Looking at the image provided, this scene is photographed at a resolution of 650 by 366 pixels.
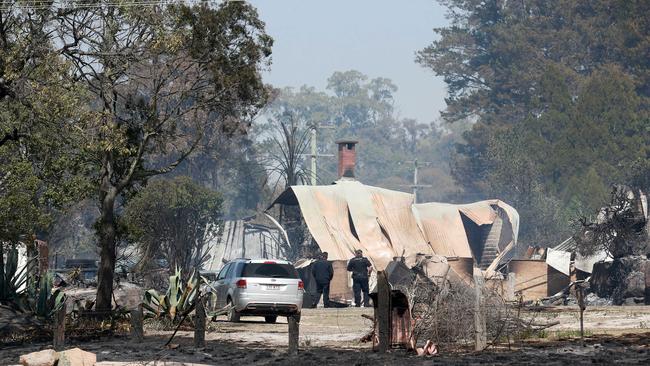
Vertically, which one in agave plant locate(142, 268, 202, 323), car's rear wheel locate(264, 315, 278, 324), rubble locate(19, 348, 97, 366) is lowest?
rubble locate(19, 348, 97, 366)

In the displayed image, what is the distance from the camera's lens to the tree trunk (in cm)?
3023

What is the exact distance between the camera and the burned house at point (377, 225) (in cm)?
5134

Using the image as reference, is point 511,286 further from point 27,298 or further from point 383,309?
point 383,309

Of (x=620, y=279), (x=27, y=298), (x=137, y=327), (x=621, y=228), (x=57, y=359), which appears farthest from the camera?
(x=621, y=228)

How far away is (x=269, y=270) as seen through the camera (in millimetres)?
31250

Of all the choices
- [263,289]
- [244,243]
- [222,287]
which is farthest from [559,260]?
[244,243]

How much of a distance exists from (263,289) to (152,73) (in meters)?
5.94

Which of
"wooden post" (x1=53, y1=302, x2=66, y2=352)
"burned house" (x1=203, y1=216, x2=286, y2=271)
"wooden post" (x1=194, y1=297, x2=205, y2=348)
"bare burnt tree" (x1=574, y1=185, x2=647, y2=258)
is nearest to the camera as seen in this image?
"wooden post" (x1=53, y1=302, x2=66, y2=352)

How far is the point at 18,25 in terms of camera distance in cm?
2720

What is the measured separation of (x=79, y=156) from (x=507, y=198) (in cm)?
7281

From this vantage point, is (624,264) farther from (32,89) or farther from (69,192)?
(32,89)

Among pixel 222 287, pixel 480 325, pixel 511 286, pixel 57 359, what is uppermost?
pixel 511 286

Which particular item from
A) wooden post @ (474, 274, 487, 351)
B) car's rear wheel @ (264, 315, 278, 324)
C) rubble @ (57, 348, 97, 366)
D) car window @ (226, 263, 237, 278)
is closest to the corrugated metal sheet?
car's rear wheel @ (264, 315, 278, 324)

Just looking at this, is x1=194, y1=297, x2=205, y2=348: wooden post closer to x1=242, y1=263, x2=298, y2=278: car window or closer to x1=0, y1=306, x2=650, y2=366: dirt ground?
x1=0, y1=306, x2=650, y2=366: dirt ground
